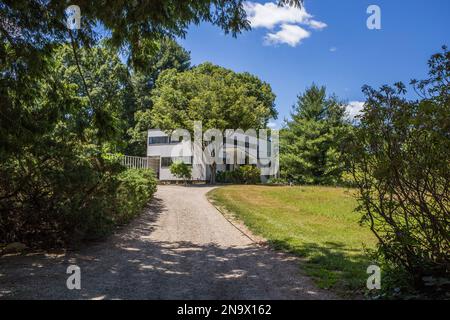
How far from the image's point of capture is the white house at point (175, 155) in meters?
36.0

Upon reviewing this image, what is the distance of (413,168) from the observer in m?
4.85

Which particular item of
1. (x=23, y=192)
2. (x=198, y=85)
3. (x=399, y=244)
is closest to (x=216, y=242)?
(x=23, y=192)

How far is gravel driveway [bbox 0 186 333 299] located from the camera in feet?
18.2

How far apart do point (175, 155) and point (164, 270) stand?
29.9 m

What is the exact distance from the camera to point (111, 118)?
852 centimetres

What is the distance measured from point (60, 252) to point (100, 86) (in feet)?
111

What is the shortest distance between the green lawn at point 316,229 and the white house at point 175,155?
44.5ft

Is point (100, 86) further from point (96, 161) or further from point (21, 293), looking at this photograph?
point (21, 293)

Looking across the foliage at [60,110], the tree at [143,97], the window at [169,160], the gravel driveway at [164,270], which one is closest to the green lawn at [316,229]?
the gravel driveway at [164,270]

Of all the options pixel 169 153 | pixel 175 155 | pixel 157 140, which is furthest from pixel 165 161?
pixel 157 140

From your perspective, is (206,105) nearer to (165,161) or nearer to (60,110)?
(165,161)

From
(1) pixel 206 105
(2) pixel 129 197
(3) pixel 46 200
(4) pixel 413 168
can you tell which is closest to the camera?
(4) pixel 413 168

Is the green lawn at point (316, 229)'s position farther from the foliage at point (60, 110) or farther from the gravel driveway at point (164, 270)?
the foliage at point (60, 110)
